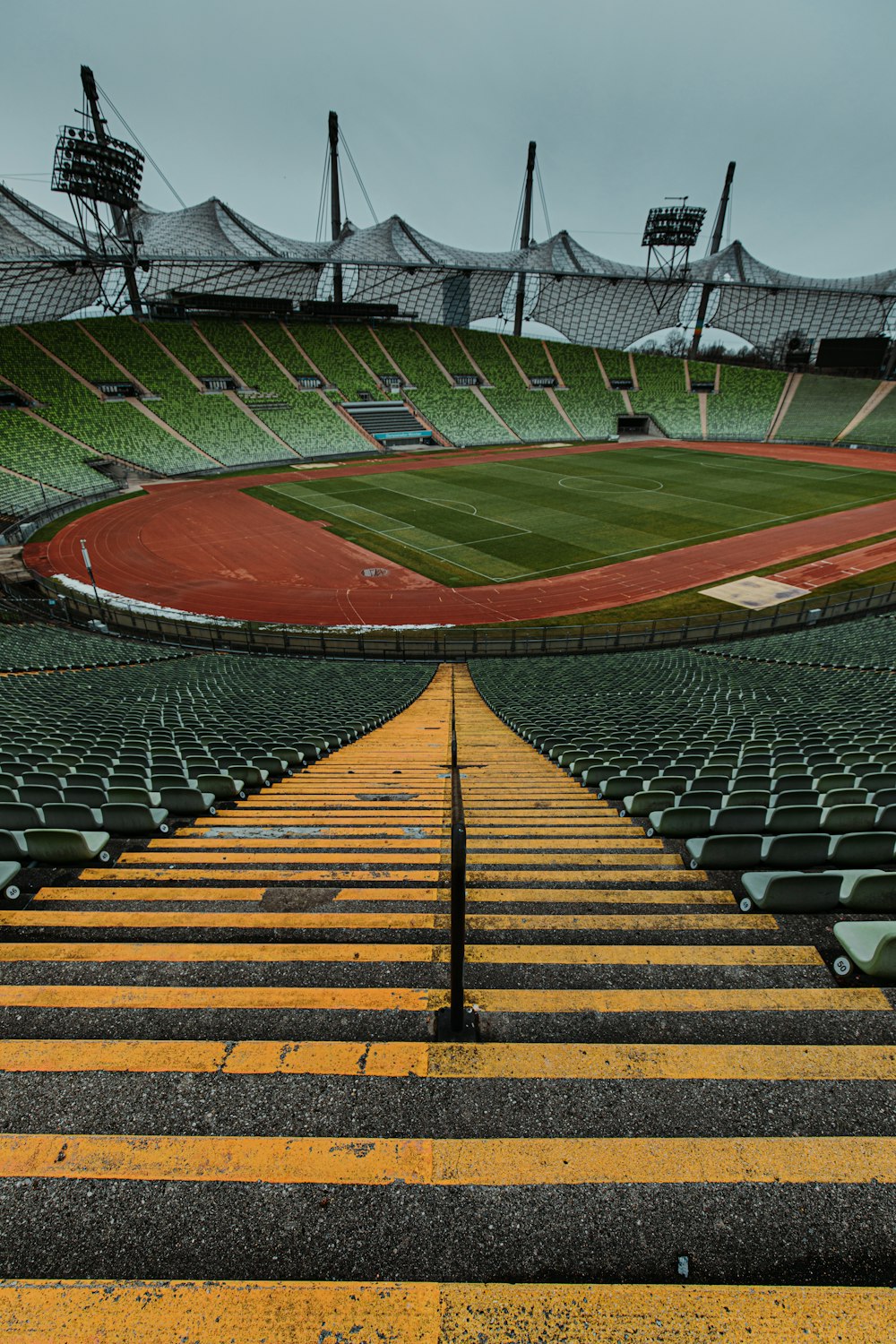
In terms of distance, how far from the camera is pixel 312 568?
127 feet

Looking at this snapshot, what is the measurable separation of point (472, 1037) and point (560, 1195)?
83cm

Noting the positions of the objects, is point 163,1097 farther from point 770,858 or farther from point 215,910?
point 770,858

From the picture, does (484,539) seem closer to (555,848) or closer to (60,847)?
(555,848)

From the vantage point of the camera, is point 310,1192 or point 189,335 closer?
point 310,1192

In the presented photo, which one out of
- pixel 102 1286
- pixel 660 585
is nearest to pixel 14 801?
pixel 102 1286

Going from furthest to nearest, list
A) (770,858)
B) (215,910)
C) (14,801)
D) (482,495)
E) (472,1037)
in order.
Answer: (482,495) < (14,801) < (770,858) < (215,910) < (472,1037)

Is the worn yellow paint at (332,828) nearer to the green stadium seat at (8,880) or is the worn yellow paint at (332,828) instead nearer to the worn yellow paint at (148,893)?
the worn yellow paint at (148,893)

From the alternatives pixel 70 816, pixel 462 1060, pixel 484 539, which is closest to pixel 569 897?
pixel 462 1060

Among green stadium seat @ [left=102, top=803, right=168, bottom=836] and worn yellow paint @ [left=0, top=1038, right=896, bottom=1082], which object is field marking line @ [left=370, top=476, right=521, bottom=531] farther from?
worn yellow paint @ [left=0, top=1038, right=896, bottom=1082]

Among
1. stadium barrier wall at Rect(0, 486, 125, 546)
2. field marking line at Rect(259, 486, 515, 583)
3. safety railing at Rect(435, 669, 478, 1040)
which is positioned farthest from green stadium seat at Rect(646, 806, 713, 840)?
stadium barrier wall at Rect(0, 486, 125, 546)

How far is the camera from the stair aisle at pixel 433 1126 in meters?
1.89

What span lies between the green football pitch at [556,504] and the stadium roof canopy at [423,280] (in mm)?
42086

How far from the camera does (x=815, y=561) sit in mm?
39250

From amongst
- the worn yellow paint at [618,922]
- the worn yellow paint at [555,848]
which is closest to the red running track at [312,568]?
the worn yellow paint at [555,848]
